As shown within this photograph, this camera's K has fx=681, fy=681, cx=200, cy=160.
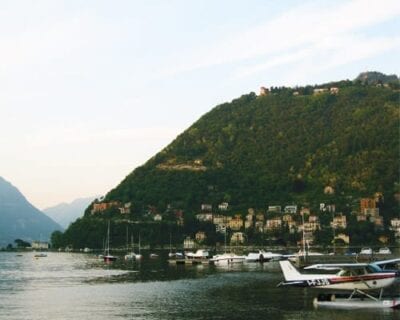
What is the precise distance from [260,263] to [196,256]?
24215mm

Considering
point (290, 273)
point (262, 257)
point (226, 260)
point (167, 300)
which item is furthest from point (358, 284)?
point (226, 260)

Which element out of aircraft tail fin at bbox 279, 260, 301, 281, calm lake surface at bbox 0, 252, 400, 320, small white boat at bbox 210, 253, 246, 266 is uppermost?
small white boat at bbox 210, 253, 246, 266

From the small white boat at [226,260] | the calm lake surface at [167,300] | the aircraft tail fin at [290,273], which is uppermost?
the small white boat at [226,260]

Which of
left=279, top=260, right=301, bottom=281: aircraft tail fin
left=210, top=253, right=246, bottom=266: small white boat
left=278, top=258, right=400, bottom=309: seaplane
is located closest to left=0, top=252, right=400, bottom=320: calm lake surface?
left=279, top=260, right=301, bottom=281: aircraft tail fin

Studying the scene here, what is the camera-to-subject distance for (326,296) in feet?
182

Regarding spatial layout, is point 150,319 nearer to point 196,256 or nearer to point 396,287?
point 396,287

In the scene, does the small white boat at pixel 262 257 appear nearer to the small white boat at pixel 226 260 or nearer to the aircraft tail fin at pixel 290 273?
the small white boat at pixel 226 260

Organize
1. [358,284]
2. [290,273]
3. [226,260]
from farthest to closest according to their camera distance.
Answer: [226,260] → [290,273] → [358,284]

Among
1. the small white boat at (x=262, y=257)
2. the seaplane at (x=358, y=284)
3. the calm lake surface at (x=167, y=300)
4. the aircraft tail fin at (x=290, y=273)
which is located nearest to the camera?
the calm lake surface at (x=167, y=300)

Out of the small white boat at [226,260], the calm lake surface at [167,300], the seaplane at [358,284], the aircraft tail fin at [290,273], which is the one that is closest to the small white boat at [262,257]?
the small white boat at [226,260]

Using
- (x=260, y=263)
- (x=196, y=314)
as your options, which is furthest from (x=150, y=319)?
(x=260, y=263)

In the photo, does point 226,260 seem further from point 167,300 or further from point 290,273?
point 290,273

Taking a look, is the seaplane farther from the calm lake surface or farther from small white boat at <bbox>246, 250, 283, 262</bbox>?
small white boat at <bbox>246, 250, 283, 262</bbox>

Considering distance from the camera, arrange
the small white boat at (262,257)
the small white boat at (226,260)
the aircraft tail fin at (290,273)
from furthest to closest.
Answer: the small white boat at (226,260)
the small white boat at (262,257)
the aircraft tail fin at (290,273)
